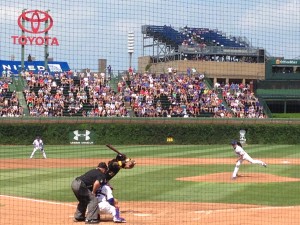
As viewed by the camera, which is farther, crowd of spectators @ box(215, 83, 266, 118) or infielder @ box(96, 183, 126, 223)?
crowd of spectators @ box(215, 83, 266, 118)

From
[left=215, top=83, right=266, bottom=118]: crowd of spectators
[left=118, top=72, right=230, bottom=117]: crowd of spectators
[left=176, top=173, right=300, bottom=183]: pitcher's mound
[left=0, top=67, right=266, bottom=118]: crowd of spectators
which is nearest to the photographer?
[left=176, top=173, right=300, bottom=183]: pitcher's mound

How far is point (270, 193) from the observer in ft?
55.1

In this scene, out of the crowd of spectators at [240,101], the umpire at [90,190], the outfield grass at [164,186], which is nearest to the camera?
the umpire at [90,190]

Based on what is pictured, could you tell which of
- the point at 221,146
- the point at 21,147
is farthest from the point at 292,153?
the point at 21,147

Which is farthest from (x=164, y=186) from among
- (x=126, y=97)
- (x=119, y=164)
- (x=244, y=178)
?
(x=126, y=97)

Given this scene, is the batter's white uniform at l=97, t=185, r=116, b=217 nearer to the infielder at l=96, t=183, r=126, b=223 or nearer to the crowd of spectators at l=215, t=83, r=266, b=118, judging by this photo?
the infielder at l=96, t=183, r=126, b=223

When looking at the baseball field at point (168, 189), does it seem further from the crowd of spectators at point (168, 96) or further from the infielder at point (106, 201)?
the crowd of spectators at point (168, 96)

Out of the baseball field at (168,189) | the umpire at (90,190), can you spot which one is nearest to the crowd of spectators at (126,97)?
the baseball field at (168,189)

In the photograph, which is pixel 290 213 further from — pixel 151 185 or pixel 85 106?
pixel 85 106

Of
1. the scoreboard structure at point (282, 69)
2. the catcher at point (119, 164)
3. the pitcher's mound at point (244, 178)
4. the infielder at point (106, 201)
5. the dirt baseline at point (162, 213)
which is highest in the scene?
the scoreboard structure at point (282, 69)

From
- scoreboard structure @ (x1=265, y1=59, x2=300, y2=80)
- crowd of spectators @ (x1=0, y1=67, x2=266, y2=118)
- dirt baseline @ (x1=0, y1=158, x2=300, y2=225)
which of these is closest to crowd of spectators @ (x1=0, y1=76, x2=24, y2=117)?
crowd of spectators @ (x1=0, y1=67, x2=266, y2=118)

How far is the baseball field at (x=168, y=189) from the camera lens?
12922 mm

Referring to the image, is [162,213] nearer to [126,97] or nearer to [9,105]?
[126,97]

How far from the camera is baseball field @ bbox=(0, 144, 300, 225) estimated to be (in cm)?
1292
